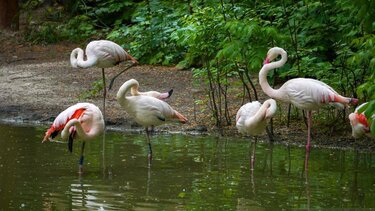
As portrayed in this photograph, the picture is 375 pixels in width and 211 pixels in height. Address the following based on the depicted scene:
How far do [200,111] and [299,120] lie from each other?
153 cm

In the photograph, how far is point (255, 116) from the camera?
8.07m

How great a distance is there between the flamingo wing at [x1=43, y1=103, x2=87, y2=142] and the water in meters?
0.30

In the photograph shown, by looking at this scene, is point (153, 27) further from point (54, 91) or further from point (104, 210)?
point (104, 210)

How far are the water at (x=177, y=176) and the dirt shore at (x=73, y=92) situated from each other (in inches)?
21.7

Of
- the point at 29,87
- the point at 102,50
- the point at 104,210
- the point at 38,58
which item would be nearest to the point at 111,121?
the point at 102,50

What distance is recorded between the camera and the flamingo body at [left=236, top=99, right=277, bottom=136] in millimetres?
8039

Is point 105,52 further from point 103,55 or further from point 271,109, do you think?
point 271,109

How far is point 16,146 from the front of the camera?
8992 millimetres

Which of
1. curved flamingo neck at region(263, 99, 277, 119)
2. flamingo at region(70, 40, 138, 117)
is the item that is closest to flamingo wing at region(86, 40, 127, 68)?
flamingo at region(70, 40, 138, 117)

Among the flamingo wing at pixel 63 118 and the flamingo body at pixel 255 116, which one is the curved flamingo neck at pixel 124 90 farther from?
the flamingo body at pixel 255 116

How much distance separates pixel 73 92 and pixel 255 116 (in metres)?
5.19

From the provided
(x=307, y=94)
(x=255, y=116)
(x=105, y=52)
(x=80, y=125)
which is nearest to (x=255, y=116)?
(x=255, y=116)

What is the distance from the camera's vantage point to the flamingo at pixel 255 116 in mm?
8023

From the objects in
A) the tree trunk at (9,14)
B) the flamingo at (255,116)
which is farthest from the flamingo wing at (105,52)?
the tree trunk at (9,14)
